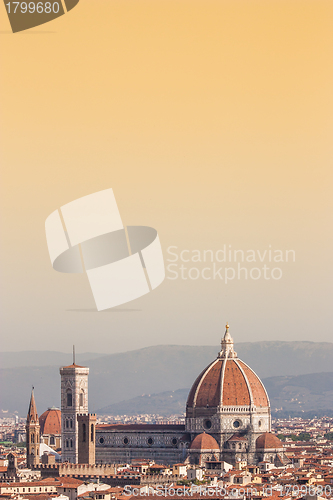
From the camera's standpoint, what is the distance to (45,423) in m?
84.4

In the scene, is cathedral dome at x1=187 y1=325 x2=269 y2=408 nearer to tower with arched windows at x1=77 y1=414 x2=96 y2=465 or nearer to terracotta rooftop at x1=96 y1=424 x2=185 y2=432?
terracotta rooftop at x1=96 y1=424 x2=185 y2=432

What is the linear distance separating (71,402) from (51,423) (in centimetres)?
1663

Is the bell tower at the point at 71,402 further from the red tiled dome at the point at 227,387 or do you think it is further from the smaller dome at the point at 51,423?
the smaller dome at the point at 51,423

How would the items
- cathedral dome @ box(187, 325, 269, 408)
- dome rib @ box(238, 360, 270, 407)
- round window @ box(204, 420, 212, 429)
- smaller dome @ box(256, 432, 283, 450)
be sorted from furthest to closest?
1. dome rib @ box(238, 360, 270, 407)
2. round window @ box(204, 420, 212, 429)
3. cathedral dome @ box(187, 325, 269, 408)
4. smaller dome @ box(256, 432, 283, 450)

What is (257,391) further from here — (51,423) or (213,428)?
(51,423)

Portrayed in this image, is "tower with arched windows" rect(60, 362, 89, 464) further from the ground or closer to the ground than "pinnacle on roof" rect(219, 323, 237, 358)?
closer to the ground

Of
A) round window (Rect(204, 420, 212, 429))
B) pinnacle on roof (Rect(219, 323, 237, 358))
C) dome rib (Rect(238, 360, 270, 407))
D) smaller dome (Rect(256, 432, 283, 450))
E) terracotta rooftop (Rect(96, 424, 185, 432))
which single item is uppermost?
pinnacle on roof (Rect(219, 323, 237, 358))

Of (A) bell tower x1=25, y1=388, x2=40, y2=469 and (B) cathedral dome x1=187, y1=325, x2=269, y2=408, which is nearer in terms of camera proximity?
(A) bell tower x1=25, y1=388, x2=40, y2=469

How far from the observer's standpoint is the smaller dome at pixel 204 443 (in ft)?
215

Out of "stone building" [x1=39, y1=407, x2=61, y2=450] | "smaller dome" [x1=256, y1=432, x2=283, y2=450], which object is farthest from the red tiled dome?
"stone building" [x1=39, y1=407, x2=61, y2=450]

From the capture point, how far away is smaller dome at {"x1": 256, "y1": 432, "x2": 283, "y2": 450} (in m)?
65.3

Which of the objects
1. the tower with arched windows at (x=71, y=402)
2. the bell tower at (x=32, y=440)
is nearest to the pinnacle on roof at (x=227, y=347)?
the tower with arched windows at (x=71, y=402)

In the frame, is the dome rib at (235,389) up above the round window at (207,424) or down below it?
above

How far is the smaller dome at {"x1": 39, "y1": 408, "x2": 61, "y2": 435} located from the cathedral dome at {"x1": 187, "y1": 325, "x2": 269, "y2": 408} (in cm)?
1686
